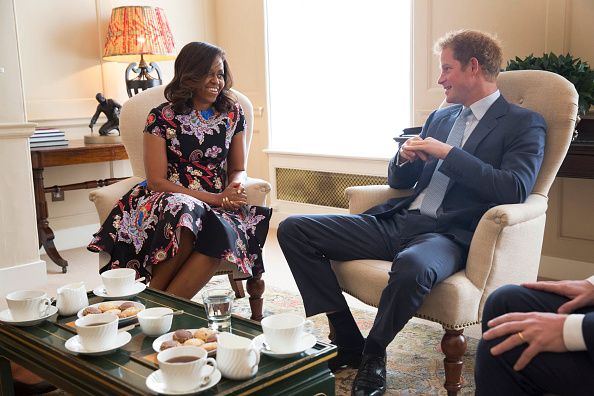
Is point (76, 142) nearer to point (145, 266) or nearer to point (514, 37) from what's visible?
point (145, 266)

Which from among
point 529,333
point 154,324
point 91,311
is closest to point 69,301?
point 91,311

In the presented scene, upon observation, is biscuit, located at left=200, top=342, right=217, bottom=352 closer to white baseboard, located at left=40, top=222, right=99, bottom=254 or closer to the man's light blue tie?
the man's light blue tie

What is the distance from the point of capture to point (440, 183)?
240cm

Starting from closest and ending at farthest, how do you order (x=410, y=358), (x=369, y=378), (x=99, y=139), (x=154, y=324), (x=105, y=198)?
(x=154, y=324) → (x=369, y=378) → (x=410, y=358) → (x=105, y=198) → (x=99, y=139)

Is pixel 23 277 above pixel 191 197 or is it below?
below

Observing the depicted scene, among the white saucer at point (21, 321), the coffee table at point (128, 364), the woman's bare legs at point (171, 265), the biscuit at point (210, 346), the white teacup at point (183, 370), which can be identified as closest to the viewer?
the white teacup at point (183, 370)

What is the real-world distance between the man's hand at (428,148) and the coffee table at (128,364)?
2.92 ft

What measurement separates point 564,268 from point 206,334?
7.73 ft

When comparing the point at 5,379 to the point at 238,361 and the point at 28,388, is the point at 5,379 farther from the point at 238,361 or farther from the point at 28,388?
the point at 238,361

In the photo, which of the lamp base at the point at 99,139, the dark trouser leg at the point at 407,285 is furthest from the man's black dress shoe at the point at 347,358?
the lamp base at the point at 99,139

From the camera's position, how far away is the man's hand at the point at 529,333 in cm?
140

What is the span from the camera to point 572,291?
1.58 metres

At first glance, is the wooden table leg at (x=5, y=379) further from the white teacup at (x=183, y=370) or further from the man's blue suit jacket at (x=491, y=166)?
the man's blue suit jacket at (x=491, y=166)

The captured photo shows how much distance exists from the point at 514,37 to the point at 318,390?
8.02 feet
